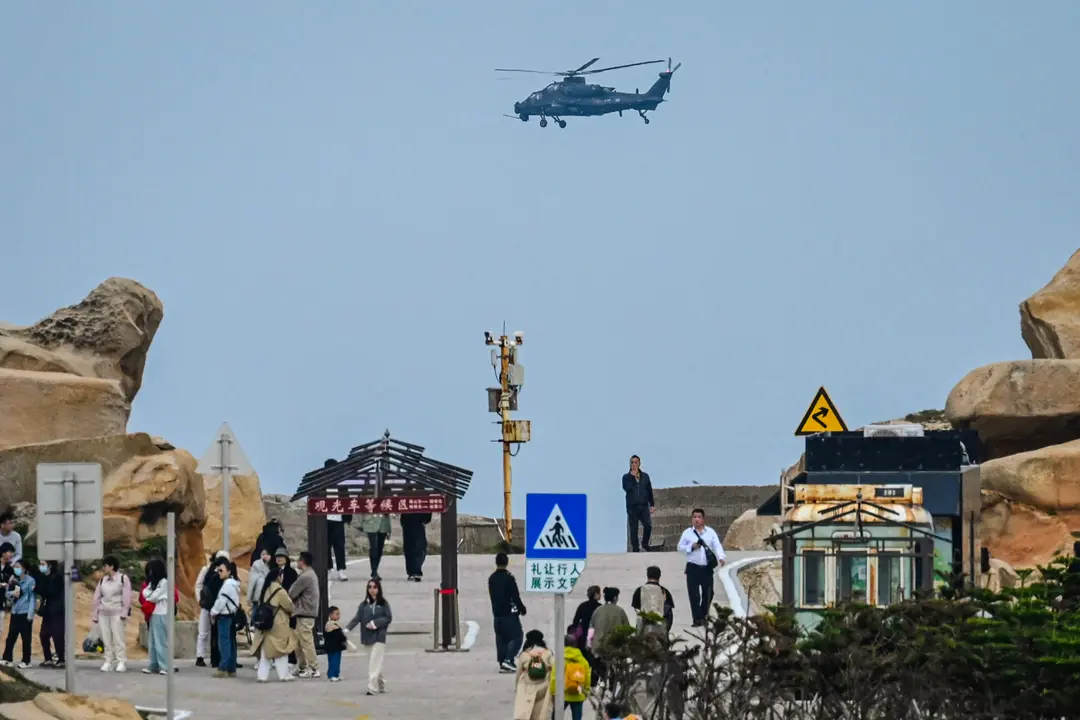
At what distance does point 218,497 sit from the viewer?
38.9 m

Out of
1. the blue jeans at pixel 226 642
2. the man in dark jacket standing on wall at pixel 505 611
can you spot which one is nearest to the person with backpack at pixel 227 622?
the blue jeans at pixel 226 642

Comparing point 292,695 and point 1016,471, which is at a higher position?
point 1016,471

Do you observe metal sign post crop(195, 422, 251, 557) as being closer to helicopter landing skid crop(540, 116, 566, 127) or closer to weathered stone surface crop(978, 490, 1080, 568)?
weathered stone surface crop(978, 490, 1080, 568)

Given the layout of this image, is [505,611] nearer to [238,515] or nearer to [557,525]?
[557,525]

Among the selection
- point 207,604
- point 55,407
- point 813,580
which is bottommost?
point 207,604

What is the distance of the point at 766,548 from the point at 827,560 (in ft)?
52.6

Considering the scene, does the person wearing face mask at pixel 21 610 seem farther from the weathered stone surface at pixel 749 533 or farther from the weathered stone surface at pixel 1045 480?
the weathered stone surface at pixel 1045 480

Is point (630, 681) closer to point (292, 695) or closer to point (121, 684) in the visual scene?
point (292, 695)

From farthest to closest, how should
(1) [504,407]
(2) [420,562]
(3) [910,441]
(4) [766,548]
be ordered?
(1) [504,407], (4) [766,548], (2) [420,562], (3) [910,441]

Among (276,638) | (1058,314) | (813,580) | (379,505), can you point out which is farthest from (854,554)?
(1058,314)

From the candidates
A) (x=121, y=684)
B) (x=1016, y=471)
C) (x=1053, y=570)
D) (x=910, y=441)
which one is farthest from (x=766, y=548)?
(x=1053, y=570)

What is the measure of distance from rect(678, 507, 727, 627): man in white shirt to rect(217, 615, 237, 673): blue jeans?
219 inches

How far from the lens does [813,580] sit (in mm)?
25578

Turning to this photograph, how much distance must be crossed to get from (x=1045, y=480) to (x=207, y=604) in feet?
58.5
